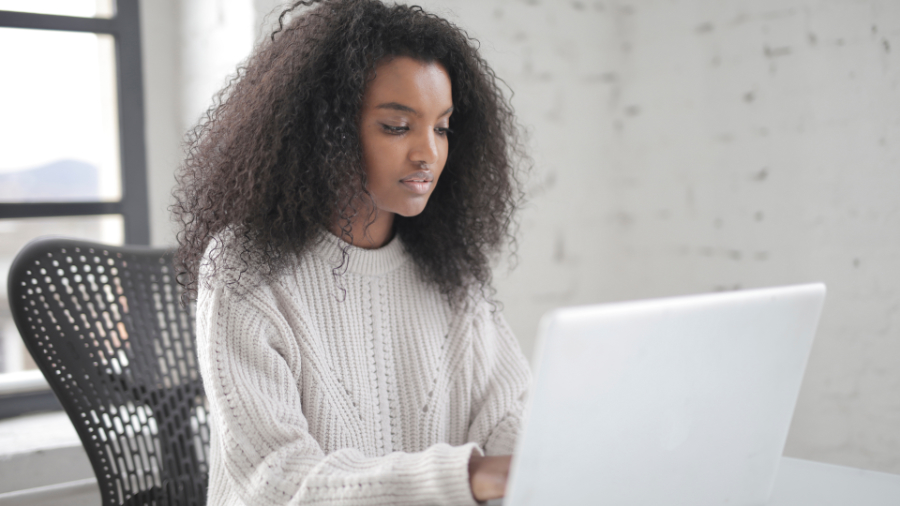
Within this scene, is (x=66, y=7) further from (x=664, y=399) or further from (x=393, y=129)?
(x=664, y=399)

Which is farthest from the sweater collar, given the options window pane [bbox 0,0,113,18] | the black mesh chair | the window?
window pane [bbox 0,0,113,18]

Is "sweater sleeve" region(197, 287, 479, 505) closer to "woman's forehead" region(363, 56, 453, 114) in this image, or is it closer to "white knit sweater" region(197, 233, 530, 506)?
"white knit sweater" region(197, 233, 530, 506)

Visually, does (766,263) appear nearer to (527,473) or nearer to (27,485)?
(527,473)

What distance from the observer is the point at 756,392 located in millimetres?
727

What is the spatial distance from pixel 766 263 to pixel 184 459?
4.89 ft

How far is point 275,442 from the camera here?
0.89 m

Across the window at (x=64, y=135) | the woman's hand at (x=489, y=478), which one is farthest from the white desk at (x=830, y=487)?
the window at (x=64, y=135)

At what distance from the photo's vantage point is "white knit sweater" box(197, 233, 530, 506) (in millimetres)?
828

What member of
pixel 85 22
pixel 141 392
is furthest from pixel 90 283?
pixel 85 22

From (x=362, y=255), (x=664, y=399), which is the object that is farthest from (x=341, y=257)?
(x=664, y=399)

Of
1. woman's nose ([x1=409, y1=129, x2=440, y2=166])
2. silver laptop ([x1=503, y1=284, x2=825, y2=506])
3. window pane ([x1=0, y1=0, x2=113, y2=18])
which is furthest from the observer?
window pane ([x1=0, y1=0, x2=113, y2=18])

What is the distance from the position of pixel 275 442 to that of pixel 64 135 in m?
1.28

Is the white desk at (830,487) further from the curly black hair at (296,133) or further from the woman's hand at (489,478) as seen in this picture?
the curly black hair at (296,133)

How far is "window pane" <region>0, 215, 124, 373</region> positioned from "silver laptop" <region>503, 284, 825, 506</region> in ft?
5.08
